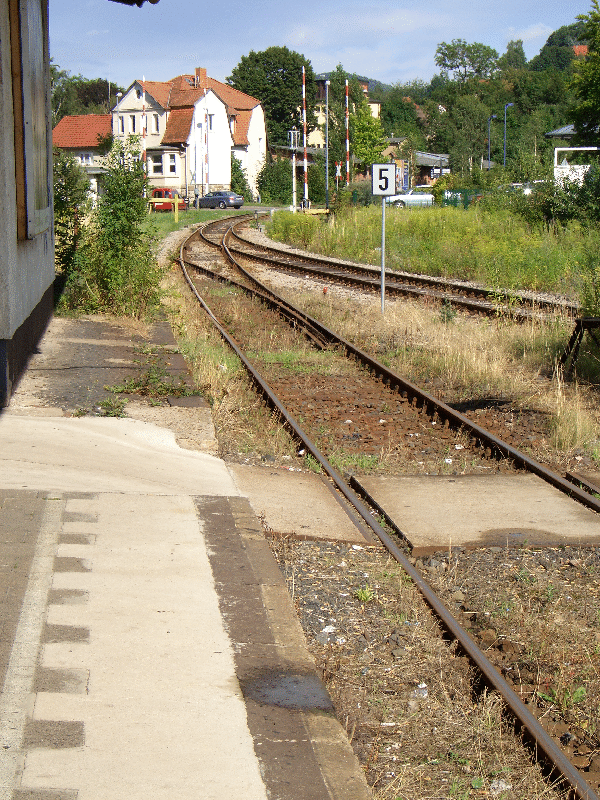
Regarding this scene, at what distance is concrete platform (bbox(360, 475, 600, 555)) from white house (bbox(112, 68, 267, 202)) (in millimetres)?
64390

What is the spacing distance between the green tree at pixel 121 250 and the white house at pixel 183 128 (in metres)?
55.8

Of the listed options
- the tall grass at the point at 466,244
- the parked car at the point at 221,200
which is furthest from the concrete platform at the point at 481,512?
the parked car at the point at 221,200

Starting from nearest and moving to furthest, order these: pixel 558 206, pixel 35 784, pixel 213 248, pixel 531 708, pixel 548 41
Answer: pixel 35 784 < pixel 531 708 < pixel 558 206 < pixel 213 248 < pixel 548 41

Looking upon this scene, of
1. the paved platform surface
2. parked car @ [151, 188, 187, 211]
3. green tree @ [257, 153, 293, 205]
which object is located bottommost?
the paved platform surface

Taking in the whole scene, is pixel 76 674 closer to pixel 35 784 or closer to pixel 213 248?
pixel 35 784

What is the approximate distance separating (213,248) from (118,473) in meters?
25.5

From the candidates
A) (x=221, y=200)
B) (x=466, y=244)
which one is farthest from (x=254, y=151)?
(x=466, y=244)

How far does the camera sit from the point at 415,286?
20.3m

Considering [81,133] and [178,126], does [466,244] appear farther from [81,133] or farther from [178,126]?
[81,133]

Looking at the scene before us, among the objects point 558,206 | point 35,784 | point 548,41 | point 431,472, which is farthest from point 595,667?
point 548,41

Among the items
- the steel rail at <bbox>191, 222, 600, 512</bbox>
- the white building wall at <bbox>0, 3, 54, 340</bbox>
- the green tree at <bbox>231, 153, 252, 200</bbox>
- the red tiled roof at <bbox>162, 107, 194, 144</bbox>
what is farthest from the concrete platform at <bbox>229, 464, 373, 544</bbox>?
the green tree at <bbox>231, 153, 252, 200</bbox>

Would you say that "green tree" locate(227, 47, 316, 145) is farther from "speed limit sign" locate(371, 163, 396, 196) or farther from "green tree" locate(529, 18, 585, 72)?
"speed limit sign" locate(371, 163, 396, 196)

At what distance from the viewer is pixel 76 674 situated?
3705 mm

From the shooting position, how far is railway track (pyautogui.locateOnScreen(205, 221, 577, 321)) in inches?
598
